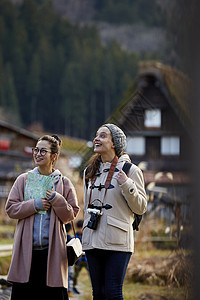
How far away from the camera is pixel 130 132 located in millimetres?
5012

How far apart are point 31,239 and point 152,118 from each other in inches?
99.2

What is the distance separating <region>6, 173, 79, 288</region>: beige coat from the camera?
108 inches

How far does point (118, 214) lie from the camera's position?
2.70 meters

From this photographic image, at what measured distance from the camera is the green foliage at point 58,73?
94062mm

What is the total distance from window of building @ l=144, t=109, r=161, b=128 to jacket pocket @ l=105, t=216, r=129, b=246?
7.48 ft

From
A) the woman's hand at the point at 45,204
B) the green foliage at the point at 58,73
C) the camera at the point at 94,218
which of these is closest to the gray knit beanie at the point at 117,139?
the camera at the point at 94,218

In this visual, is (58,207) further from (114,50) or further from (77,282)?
(114,50)

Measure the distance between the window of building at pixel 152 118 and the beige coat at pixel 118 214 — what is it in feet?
6.94

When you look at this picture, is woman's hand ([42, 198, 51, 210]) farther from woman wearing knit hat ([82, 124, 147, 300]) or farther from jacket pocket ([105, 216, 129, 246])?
jacket pocket ([105, 216, 129, 246])

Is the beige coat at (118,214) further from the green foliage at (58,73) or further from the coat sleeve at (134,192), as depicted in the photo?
the green foliage at (58,73)

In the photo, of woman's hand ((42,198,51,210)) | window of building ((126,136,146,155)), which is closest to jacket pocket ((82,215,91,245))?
woman's hand ((42,198,51,210))

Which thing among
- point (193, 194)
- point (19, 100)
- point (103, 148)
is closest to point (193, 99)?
point (193, 194)

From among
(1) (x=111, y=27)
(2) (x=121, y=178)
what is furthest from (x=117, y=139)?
(1) (x=111, y=27)

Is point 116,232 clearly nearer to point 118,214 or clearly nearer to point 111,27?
point 118,214
